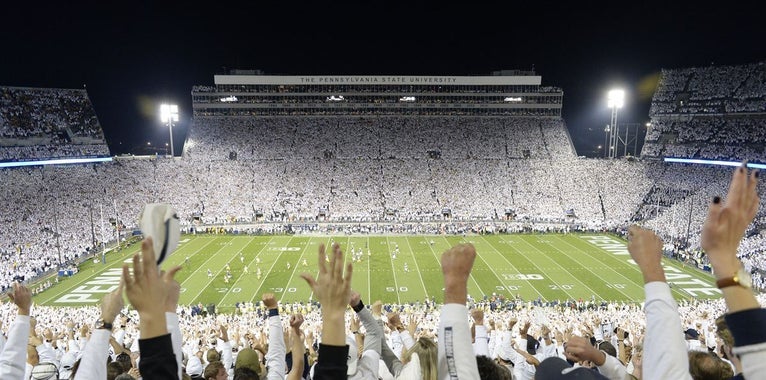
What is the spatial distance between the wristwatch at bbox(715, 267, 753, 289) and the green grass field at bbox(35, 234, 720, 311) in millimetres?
22109

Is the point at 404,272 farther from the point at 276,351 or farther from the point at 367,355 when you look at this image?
the point at 367,355

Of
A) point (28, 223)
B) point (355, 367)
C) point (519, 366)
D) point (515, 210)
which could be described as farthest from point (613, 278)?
point (28, 223)

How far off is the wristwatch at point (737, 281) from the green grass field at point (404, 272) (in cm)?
2211

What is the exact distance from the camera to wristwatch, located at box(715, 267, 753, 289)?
1556 mm

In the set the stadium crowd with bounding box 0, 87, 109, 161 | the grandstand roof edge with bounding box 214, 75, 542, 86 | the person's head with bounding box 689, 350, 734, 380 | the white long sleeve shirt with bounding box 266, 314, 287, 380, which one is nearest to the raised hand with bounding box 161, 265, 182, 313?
the white long sleeve shirt with bounding box 266, 314, 287, 380

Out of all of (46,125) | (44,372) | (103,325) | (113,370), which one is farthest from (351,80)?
(103,325)

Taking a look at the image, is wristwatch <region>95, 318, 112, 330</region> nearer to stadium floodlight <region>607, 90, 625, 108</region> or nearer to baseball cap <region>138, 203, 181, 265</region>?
baseball cap <region>138, 203, 181, 265</region>

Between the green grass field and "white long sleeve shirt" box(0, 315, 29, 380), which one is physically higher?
"white long sleeve shirt" box(0, 315, 29, 380)

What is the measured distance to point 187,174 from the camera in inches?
1978

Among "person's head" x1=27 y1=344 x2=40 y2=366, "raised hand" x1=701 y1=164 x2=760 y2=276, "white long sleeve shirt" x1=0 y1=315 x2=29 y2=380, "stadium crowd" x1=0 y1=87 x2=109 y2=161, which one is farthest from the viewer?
"stadium crowd" x1=0 y1=87 x2=109 y2=161

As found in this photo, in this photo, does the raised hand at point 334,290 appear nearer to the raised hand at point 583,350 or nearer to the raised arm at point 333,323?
the raised arm at point 333,323

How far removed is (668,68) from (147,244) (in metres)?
67.8

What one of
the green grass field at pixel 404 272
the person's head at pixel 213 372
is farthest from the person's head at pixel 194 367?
the green grass field at pixel 404 272

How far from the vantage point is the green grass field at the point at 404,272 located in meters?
24.2
